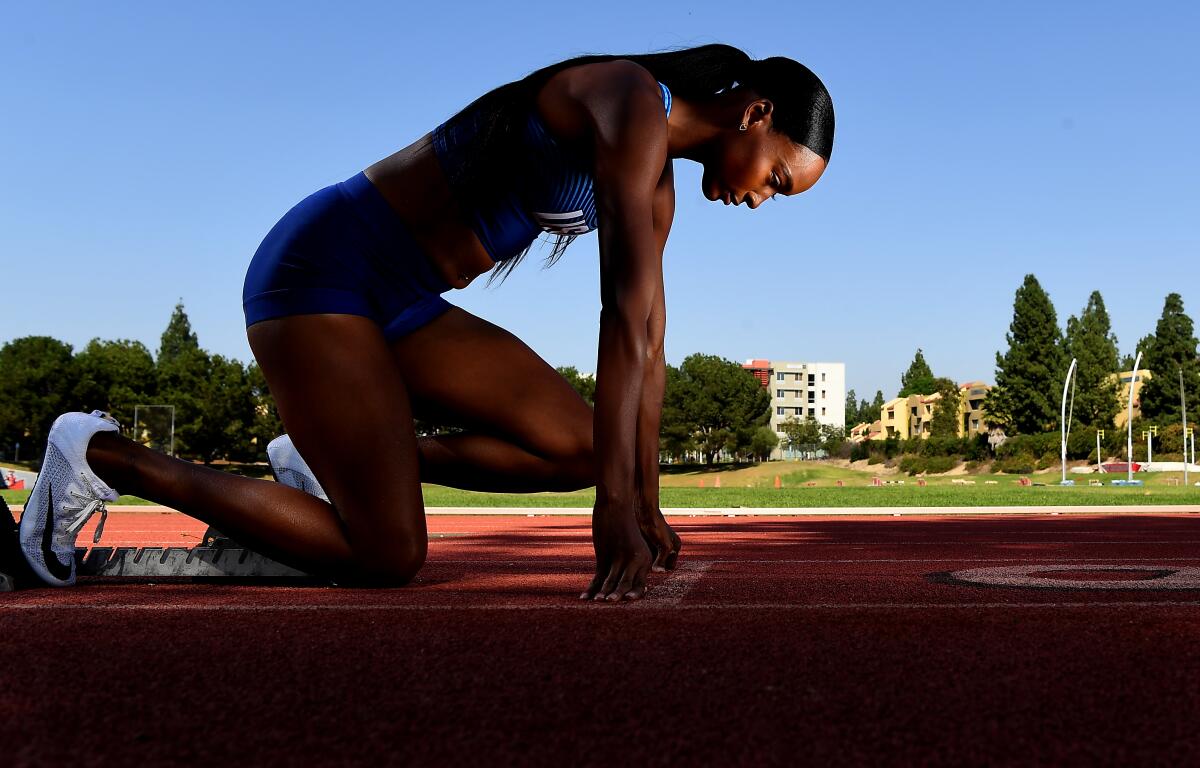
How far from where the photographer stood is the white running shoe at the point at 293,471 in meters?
3.64

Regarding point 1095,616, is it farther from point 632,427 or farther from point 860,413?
point 860,413

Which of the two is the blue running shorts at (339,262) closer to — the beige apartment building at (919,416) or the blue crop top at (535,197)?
the blue crop top at (535,197)

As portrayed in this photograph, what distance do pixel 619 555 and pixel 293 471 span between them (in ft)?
4.63

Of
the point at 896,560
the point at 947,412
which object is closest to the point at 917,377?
the point at 947,412

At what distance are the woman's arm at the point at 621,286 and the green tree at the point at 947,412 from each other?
92091 mm

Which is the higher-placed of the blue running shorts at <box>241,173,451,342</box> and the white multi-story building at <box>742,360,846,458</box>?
the white multi-story building at <box>742,360,846,458</box>

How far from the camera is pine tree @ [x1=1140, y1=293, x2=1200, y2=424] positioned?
7125 centimetres

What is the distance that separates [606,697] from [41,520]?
2403 mm

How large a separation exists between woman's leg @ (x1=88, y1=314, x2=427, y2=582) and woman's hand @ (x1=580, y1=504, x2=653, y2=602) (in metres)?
0.76

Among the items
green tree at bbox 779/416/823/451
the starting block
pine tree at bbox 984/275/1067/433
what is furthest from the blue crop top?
green tree at bbox 779/416/823/451

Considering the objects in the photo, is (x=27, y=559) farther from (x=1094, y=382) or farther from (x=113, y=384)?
(x=1094, y=382)

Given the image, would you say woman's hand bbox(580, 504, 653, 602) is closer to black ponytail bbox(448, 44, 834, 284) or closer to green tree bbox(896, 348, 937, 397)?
black ponytail bbox(448, 44, 834, 284)

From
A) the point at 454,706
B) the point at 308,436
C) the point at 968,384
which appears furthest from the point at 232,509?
the point at 968,384

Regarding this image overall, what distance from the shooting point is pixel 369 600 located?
3053mm
